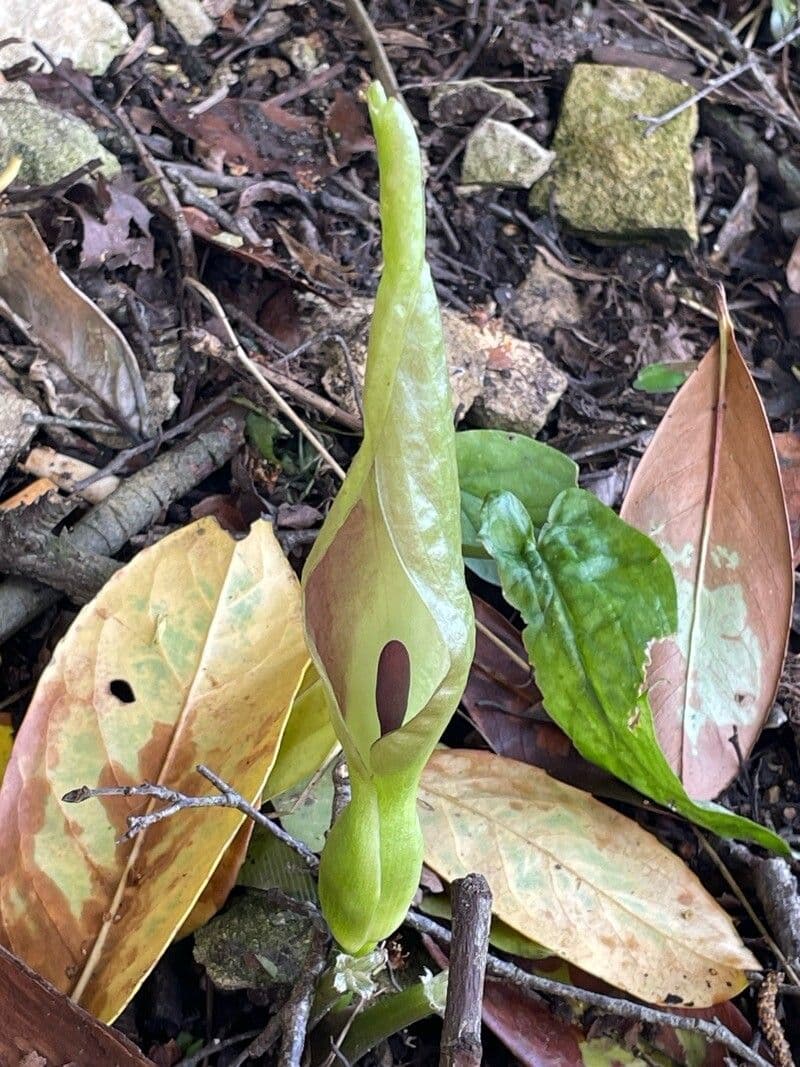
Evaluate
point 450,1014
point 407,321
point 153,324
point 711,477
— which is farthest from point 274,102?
point 450,1014

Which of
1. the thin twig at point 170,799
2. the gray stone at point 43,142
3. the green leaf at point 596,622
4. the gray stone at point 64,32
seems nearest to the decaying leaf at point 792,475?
the green leaf at point 596,622

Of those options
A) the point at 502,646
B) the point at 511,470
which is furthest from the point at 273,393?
the point at 502,646

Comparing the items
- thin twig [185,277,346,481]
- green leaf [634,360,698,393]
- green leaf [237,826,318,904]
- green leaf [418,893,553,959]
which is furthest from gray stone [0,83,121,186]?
green leaf [418,893,553,959]

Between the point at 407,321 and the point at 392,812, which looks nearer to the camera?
the point at 407,321

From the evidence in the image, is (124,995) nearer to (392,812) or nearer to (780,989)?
(392,812)

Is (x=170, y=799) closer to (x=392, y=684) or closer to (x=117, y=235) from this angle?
(x=392, y=684)

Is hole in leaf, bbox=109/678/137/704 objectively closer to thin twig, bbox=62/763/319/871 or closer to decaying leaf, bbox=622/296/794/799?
thin twig, bbox=62/763/319/871
